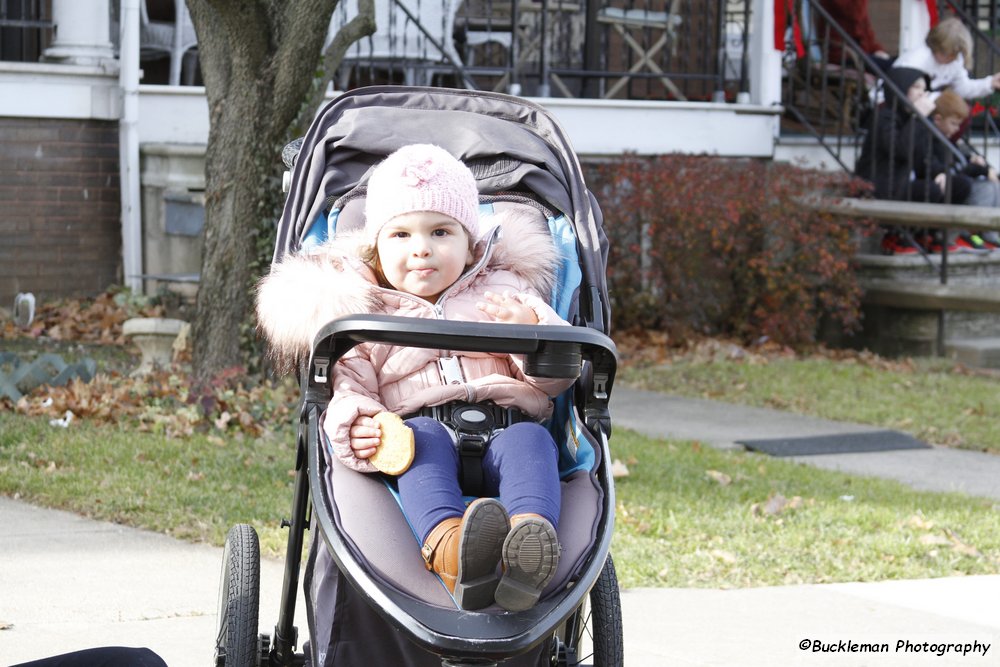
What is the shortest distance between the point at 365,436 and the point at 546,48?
9.01 metres

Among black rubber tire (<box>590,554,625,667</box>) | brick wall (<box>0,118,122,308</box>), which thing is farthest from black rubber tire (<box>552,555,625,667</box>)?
brick wall (<box>0,118,122,308</box>)

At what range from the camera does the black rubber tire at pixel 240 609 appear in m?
3.28

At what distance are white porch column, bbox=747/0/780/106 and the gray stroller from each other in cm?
785

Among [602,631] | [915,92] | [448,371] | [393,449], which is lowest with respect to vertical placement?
[602,631]

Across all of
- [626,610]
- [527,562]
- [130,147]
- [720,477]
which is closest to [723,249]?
[720,477]

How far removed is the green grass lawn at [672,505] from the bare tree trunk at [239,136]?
0.74 metres

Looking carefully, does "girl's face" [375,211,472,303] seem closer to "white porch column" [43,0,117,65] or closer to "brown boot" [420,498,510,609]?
"brown boot" [420,498,510,609]

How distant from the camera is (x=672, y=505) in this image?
5762 mm

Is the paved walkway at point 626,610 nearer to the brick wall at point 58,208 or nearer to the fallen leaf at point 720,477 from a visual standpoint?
the fallen leaf at point 720,477

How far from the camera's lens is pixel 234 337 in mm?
6980

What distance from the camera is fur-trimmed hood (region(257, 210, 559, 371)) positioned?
130 inches

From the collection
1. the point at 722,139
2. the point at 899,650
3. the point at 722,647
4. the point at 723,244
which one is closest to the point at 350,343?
the point at 722,647

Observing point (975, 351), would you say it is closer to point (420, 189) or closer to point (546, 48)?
point (546, 48)

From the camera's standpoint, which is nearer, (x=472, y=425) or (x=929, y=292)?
(x=472, y=425)
